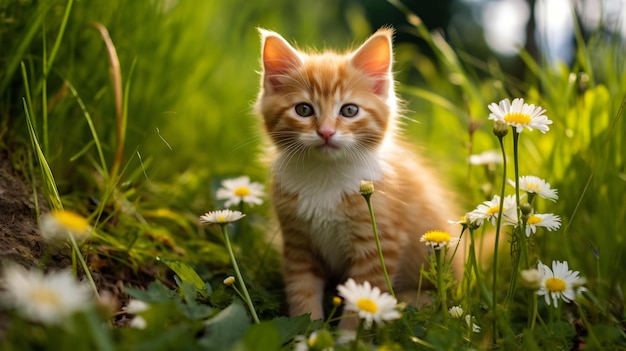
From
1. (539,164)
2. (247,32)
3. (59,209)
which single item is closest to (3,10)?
(59,209)

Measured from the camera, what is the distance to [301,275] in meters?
1.56

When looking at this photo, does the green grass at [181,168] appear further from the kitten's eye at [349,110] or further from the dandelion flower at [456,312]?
the kitten's eye at [349,110]

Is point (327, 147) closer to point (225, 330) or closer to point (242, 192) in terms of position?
point (242, 192)

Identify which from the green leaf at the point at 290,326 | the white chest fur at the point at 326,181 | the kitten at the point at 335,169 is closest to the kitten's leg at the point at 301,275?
the kitten at the point at 335,169

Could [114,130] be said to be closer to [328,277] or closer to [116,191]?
[116,191]

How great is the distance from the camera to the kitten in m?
1.48

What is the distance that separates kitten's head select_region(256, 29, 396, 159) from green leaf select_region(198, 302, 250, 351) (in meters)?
0.57

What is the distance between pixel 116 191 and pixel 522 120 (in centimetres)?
107

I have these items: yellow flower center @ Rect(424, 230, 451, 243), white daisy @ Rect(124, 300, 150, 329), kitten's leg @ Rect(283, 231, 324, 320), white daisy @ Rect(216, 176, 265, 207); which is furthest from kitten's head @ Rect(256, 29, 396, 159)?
white daisy @ Rect(124, 300, 150, 329)

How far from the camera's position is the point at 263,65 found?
1.61 metres

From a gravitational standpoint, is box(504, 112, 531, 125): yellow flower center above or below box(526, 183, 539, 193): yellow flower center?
above

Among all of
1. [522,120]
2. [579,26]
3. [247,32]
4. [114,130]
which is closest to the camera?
[522,120]

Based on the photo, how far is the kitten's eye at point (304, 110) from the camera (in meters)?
1.50

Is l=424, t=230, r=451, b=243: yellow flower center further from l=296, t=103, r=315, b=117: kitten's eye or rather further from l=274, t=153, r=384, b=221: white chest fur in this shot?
l=296, t=103, r=315, b=117: kitten's eye
